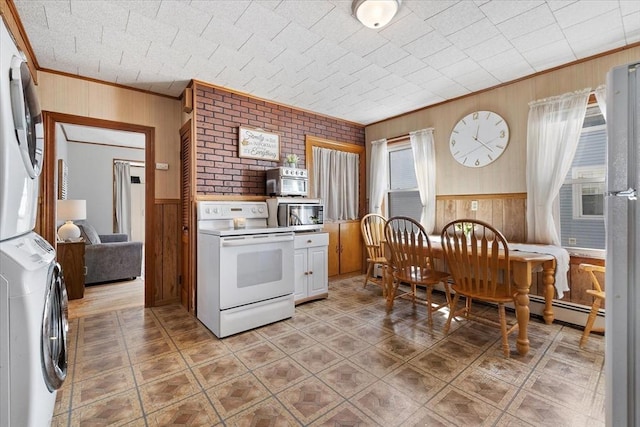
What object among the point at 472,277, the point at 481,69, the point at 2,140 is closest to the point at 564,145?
the point at 481,69

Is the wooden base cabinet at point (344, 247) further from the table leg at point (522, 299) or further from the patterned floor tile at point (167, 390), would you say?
the patterned floor tile at point (167, 390)

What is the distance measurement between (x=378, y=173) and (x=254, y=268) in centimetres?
266

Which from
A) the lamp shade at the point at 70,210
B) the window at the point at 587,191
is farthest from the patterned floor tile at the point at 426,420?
the lamp shade at the point at 70,210

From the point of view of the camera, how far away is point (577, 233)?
279 centimetres

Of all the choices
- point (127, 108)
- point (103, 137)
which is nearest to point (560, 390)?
point (127, 108)

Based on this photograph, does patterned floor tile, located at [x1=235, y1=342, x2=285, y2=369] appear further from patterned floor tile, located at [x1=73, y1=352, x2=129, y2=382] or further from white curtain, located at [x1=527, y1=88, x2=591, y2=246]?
white curtain, located at [x1=527, y1=88, x2=591, y2=246]

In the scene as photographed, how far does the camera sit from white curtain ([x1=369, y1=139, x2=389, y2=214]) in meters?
4.51

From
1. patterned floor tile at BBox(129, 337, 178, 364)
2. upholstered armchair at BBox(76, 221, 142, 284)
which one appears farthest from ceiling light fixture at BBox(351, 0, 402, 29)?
upholstered armchair at BBox(76, 221, 142, 284)

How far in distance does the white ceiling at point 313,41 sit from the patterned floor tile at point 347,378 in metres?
2.48

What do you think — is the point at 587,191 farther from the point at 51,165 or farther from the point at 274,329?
the point at 51,165

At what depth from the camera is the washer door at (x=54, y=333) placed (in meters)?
1.07

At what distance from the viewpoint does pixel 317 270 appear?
346 cm

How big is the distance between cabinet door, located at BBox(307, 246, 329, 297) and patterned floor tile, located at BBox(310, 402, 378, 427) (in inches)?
71.4

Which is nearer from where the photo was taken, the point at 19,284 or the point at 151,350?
the point at 19,284
